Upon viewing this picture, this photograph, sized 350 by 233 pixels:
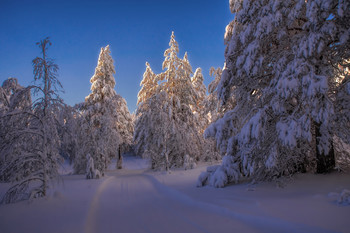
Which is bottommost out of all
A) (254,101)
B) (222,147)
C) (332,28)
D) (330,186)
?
(330,186)

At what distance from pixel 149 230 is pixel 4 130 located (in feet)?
20.3

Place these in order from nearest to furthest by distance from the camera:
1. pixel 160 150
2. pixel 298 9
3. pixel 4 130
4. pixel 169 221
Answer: pixel 169 221 < pixel 298 9 < pixel 4 130 < pixel 160 150

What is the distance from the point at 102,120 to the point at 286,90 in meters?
15.4

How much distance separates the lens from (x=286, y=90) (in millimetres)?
5684

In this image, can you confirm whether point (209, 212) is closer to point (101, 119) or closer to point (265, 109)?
point (265, 109)

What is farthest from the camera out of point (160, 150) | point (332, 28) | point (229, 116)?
point (160, 150)

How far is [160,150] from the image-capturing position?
62.7 feet

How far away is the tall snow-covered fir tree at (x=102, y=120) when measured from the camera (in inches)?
651

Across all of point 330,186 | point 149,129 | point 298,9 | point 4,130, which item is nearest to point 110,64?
point 149,129

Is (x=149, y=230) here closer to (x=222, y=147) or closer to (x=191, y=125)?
(x=222, y=147)

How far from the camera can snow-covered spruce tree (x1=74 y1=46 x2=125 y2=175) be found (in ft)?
54.3

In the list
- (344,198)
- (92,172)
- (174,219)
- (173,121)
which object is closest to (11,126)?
(174,219)

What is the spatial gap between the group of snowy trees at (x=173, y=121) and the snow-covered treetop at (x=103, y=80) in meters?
4.56

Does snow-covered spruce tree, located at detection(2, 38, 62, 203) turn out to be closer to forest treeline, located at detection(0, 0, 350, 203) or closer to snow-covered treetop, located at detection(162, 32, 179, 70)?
forest treeline, located at detection(0, 0, 350, 203)
